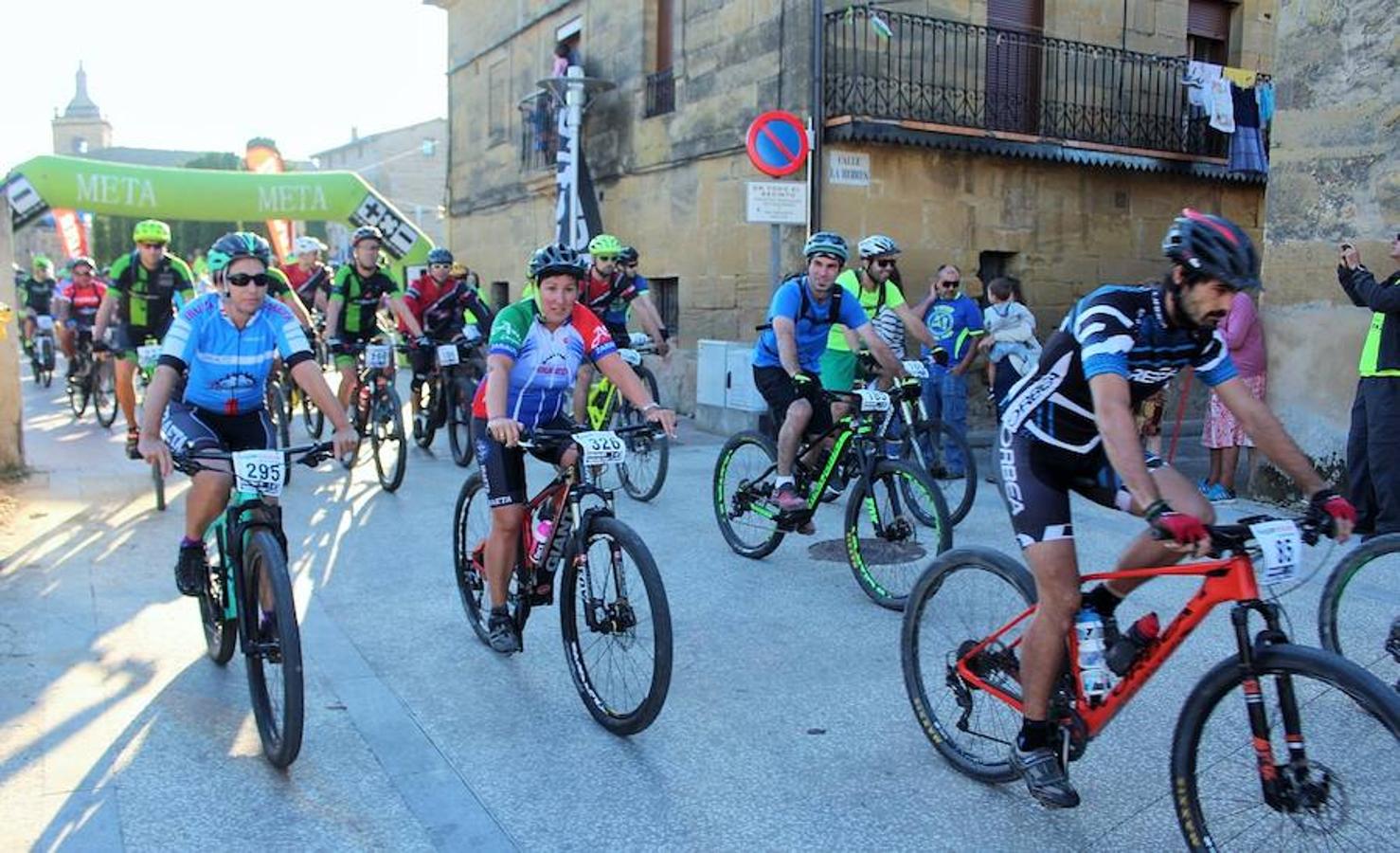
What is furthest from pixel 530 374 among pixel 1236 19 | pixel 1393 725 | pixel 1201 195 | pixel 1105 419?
pixel 1236 19

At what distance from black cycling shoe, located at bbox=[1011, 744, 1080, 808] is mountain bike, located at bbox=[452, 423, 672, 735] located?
123 cm

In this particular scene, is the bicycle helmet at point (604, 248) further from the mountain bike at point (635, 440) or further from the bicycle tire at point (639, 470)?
the bicycle tire at point (639, 470)

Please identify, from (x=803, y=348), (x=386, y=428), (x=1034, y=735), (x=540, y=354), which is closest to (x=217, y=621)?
(x=540, y=354)

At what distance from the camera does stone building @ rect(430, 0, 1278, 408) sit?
1265 centimetres

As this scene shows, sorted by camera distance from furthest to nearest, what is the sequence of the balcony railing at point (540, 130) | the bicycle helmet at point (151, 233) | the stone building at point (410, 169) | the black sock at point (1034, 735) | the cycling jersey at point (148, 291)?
the stone building at point (410, 169)
the balcony railing at point (540, 130)
the cycling jersey at point (148, 291)
the bicycle helmet at point (151, 233)
the black sock at point (1034, 735)

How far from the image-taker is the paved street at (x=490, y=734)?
353cm

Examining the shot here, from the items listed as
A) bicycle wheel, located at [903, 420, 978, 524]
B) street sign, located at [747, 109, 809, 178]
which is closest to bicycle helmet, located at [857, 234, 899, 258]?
bicycle wheel, located at [903, 420, 978, 524]

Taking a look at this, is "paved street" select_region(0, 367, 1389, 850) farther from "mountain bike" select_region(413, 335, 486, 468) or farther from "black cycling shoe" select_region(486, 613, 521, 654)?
"mountain bike" select_region(413, 335, 486, 468)

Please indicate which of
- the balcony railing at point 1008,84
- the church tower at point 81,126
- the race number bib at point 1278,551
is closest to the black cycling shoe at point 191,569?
the race number bib at point 1278,551

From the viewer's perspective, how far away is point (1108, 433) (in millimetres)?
3113

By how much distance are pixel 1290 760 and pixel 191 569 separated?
4.05m

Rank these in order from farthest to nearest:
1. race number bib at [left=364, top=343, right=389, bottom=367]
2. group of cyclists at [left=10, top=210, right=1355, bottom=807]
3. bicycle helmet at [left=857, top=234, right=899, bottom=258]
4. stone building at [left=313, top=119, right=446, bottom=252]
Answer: stone building at [left=313, top=119, right=446, bottom=252] → race number bib at [left=364, top=343, right=389, bottom=367] → bicycle helmet at [left=857, top=234, right=899, bottom=258] → group of cyclists at [left=10, top=210, right=1355, bottom=807]

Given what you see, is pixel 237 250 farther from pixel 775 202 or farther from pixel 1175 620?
pixel 775 202

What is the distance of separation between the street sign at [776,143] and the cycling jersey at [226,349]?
631 centimetres
